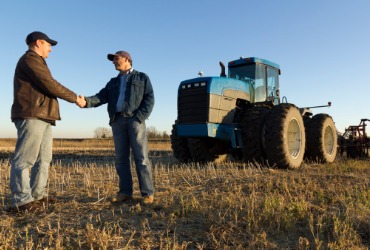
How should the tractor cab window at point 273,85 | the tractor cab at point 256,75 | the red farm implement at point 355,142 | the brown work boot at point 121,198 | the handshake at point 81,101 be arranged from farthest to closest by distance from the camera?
the red farm implement at point 355,142
the tractor cab window at point 273,85
the tractor cab at point 256,75
the handshake at point 81,101
the brown work boot at point 121,198

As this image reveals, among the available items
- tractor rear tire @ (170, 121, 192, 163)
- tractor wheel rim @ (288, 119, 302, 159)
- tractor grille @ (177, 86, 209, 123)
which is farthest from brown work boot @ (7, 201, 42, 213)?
tractor wheel rim @ (288, 119, 302, 159)

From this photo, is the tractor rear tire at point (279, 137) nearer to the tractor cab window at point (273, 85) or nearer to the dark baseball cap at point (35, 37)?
the tractor cab window at point (273, 85)

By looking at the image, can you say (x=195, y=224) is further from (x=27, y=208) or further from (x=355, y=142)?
(x=355, y=142)

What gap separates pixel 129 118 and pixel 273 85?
6109mm

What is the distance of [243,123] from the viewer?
7.46m

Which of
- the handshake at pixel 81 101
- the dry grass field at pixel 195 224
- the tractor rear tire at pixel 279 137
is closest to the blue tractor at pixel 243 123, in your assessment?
the tractor rear tire at pixel 279 137

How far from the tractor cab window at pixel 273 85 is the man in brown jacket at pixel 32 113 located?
20.5ft

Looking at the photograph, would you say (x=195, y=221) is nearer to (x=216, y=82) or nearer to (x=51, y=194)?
(x=51, y=194)

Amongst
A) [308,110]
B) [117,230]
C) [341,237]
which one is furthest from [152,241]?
[308,110]

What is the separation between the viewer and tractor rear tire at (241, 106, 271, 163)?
285 inches

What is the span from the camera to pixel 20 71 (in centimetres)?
385

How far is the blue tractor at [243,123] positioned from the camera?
7203 millimetres

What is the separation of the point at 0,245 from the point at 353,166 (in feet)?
25.2

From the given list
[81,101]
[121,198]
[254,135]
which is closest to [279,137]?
[254,135]
